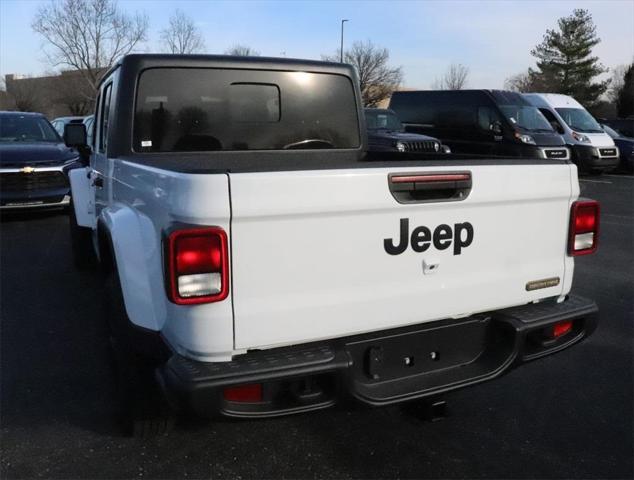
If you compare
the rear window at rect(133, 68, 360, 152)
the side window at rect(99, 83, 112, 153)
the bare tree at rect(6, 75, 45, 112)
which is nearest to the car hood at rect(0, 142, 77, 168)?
the side window at rect(99, 83, 112, 153)

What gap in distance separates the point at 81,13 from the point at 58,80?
1566 cm

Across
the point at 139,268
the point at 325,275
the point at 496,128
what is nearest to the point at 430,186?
the point at 325,275

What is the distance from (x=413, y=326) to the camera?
273cm

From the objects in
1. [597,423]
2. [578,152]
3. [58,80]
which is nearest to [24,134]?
[597,423]

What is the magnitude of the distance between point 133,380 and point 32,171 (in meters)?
7.47

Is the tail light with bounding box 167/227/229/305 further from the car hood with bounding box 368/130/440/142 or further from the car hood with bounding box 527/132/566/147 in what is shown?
the car hood with bounding box 527/132/566/147

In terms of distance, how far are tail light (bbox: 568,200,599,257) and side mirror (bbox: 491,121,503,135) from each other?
525 inches

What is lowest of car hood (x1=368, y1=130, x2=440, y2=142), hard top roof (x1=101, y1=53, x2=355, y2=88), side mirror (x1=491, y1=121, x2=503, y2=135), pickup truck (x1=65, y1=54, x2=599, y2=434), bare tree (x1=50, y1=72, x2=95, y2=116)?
pickup truck (x1=65, y1=54, x2=599, y2=434)

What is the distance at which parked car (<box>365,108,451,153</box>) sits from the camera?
551 inches

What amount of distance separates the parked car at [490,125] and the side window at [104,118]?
1211 cm

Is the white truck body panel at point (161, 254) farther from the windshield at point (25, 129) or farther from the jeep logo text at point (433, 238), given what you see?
the windshield at point (25, 129)

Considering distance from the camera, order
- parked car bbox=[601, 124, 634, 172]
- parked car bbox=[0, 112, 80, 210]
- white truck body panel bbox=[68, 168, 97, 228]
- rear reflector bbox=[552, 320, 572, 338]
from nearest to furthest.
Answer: rear reflector bbox=[552, 320, 572, 338]
white truck body panel bbox=[68, 168, 97, 228]
parked car bbox=[0, 112, 80, 210]
parked car bbox=[601, 124, 634, 172]

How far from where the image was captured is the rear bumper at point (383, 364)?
2.29 m

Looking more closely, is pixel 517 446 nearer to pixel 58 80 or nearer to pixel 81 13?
pixel 81 13
